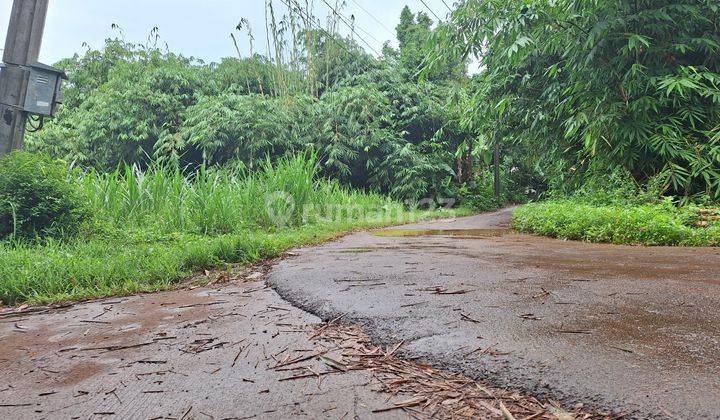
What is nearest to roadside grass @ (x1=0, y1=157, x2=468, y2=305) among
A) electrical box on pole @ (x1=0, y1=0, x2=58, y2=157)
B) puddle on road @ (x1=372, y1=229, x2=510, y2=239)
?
puddle on road @ (x1=372, y1=229, x2=510, y2=239)

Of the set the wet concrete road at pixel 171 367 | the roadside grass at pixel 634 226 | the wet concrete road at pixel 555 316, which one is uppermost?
the roadside grass at pixel 634 226

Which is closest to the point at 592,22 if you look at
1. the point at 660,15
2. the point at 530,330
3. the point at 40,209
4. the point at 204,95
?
the point at 660,15

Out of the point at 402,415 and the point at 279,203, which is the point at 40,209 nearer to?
the point at 279,203

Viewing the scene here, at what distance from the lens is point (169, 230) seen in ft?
17.0

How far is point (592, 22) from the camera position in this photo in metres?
5.75

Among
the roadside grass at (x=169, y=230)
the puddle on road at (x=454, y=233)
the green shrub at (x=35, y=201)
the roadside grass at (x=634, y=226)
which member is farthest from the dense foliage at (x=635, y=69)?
the green shrub at (x=35, y=201)

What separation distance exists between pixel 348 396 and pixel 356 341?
0.45 m

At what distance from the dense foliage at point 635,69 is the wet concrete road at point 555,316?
7.68 ft

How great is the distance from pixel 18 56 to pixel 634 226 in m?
6.20

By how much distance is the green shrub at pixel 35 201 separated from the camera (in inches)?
166

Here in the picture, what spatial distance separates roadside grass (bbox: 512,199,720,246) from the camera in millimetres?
4305

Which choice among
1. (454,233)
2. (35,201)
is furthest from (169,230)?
(454,233)

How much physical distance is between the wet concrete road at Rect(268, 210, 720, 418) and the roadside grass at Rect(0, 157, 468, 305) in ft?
2.58

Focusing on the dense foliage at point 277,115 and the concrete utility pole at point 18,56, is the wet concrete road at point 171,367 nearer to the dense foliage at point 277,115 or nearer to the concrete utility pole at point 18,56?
the concrete utility pole at point 18,56
